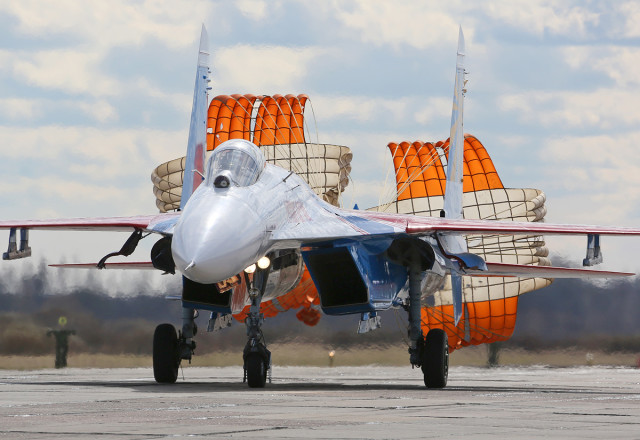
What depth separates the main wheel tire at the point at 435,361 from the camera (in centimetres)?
1503

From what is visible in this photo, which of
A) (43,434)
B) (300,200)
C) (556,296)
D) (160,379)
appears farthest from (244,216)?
(556,296)

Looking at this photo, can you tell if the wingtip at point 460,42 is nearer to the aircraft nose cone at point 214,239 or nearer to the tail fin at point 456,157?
the tail fin at point 456,157

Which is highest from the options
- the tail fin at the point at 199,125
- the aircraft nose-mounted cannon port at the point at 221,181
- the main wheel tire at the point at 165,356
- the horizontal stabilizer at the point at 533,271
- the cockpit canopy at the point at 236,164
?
the tail fin at the point at 199,125

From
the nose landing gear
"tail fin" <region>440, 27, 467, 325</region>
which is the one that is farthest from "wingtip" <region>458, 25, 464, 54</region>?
the nose landing gear

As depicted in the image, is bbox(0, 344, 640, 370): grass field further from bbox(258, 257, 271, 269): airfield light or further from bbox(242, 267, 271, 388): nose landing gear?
bbox(258, 257, 271, 269): airfield light

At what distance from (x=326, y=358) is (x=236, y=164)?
39.2ft

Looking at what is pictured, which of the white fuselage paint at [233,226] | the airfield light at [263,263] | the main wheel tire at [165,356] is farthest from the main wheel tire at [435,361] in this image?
the main wheel tire at [165,356]

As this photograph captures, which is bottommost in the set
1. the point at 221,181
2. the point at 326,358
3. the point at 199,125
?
the point at 326,358

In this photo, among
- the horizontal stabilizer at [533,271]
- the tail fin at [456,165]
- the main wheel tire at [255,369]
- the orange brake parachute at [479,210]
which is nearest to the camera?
the main wheel tire at [255,369]

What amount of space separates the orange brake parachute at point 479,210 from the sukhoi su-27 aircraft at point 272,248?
7.21m

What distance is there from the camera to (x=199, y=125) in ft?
61.2

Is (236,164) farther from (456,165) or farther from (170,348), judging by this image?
(456,165)

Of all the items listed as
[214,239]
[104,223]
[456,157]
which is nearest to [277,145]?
[456,157]

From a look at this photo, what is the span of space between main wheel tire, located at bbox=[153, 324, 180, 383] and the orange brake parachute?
9168 millimetres
